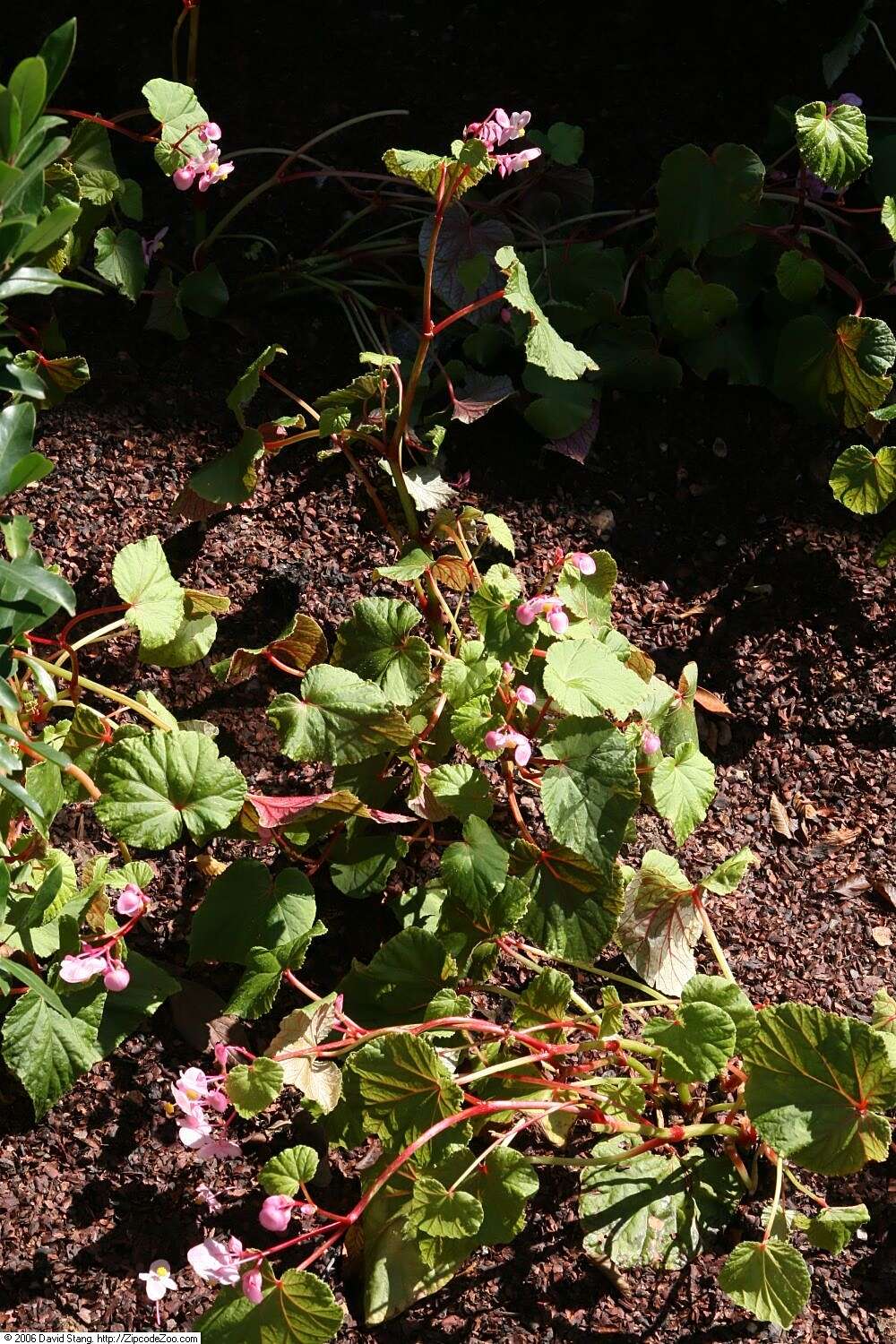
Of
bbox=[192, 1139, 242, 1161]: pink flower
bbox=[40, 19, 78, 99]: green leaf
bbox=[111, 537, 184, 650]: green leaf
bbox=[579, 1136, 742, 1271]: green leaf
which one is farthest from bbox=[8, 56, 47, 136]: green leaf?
bbox=[579, 1136, 742, 1271]: green leaf

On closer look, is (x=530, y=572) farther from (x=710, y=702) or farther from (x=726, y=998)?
(x=726, y=998)

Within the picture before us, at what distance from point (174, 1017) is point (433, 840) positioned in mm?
412

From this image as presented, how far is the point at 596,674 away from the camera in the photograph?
147cm

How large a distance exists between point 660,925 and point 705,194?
1.17m

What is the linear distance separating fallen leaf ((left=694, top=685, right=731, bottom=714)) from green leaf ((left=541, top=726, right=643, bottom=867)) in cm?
43

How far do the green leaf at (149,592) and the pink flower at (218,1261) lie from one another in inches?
27.4

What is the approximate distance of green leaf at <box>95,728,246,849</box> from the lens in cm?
135

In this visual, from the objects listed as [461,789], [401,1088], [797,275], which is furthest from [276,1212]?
[797,275]

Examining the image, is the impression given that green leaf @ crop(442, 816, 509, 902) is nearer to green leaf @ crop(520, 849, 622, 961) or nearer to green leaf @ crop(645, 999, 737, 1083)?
green leaf @ crop(520, 849, 622, 961)

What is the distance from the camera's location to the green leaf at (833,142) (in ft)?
5.96

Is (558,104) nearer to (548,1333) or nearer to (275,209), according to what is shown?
(275,209)

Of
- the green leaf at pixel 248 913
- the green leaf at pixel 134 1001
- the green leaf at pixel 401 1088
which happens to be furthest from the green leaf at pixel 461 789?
the green leaf at pixel 134 1001

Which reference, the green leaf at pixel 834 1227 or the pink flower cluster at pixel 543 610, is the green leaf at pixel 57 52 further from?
the green leaf at pixel 834 1227

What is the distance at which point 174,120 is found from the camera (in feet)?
5.78
